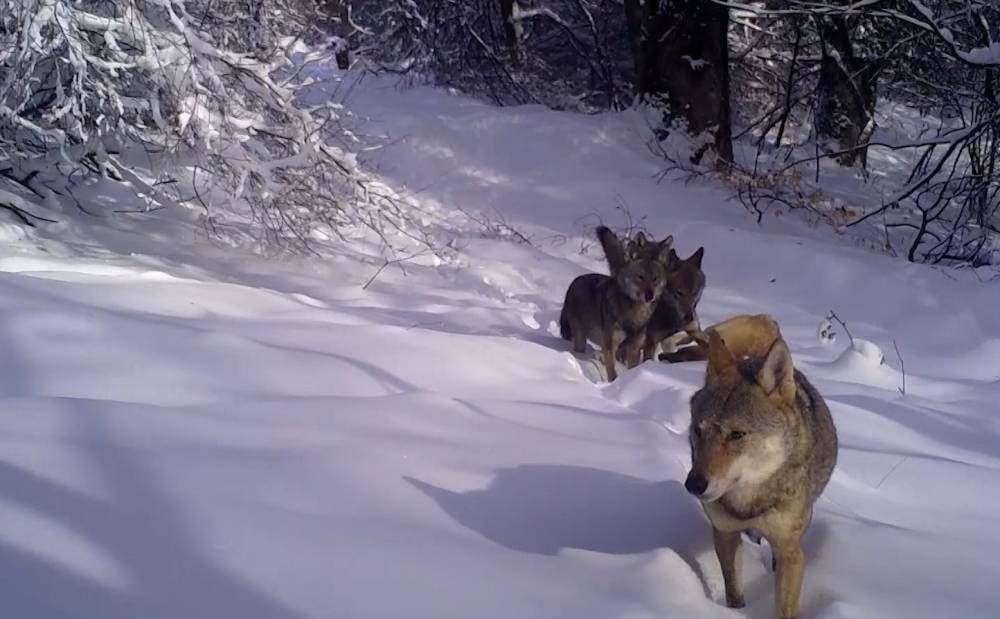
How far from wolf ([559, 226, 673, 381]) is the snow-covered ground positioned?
1.18 feet

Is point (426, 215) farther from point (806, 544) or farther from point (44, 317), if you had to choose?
point (806, 544)

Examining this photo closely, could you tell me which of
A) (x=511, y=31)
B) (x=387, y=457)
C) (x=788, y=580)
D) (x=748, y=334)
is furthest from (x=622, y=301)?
(x=511, y=31)

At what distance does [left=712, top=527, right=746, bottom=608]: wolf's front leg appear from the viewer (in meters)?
3.04

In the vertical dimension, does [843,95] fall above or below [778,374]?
below

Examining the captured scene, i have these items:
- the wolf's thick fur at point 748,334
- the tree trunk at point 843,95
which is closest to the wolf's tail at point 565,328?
the wolf's thick fur at point 748,334

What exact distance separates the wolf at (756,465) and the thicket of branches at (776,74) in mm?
6412

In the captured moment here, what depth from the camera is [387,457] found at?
11.0 feet

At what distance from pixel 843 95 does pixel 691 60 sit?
312 centimetres

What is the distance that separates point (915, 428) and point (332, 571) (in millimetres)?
4088

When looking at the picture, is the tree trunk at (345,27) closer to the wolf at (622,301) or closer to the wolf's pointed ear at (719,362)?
the wolf at (622,301)

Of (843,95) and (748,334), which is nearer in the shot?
(748,334)

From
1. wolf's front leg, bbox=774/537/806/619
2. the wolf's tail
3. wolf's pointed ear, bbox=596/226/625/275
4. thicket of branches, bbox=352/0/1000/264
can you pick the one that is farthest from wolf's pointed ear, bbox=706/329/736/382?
thicket of branches, bbox=352/0/1000/264

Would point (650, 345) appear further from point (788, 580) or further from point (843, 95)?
point (843, 95)

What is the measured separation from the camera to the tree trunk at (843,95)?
13.7 m
